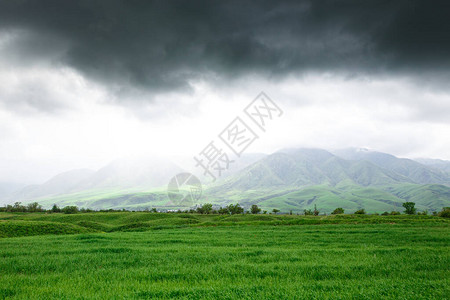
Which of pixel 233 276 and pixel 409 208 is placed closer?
pixel 233 276

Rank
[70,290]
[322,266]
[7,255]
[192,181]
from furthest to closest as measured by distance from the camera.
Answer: [192,181]
[7,255]
[322,266]
[70,290]

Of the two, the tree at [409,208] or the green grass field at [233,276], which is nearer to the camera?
the green grass field at [233,276]

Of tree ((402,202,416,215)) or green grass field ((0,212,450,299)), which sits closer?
green grass field ((0,212,450,299))

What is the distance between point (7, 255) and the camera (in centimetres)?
1192

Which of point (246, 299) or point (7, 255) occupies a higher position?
point (246, 299)

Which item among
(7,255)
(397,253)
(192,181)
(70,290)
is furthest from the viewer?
→ (192,181)

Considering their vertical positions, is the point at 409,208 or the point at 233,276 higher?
the point at 233,276

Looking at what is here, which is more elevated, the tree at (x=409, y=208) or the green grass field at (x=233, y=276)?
the green grass field at (x=233, y=276)

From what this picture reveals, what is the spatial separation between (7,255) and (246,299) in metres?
13.0

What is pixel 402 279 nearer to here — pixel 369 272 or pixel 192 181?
pixel 369 272

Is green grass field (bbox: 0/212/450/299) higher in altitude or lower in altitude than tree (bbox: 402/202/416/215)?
higher

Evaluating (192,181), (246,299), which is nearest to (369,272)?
(246,299)

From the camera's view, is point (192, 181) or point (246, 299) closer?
point (246, 299)

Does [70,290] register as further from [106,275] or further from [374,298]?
[374,298]
